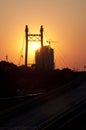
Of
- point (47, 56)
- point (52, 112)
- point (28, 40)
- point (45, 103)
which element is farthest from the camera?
point (47, 56)

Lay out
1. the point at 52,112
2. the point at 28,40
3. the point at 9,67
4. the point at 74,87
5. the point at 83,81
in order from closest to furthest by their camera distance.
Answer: the point at 52,112
the point at 74,87
the point at 83,81
the point at 9,67
the point at 28,40

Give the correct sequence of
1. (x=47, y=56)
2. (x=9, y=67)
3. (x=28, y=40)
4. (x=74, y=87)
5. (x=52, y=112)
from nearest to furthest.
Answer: (x=52, y=112)
(x=74, y=87)
(x=9, y=67)
(x=28, y=40)
(x=47, y=56)

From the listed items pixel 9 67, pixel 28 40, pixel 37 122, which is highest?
pixel 28 40

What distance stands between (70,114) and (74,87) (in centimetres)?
1636

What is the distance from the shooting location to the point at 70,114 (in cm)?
2911

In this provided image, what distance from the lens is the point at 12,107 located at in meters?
33.2

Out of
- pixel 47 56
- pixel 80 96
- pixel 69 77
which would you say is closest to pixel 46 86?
pixel 69 77

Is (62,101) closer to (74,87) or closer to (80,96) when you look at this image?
(80,96)

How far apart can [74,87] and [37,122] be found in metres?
17.4

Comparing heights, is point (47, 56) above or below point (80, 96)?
above

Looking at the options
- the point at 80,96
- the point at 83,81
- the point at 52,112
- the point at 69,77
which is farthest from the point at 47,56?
the point at 52,112

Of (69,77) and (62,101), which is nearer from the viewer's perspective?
(62,101)

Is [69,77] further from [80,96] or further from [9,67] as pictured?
[80,96]

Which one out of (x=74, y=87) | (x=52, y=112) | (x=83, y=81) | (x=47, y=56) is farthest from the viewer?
(x=47, y=56)
